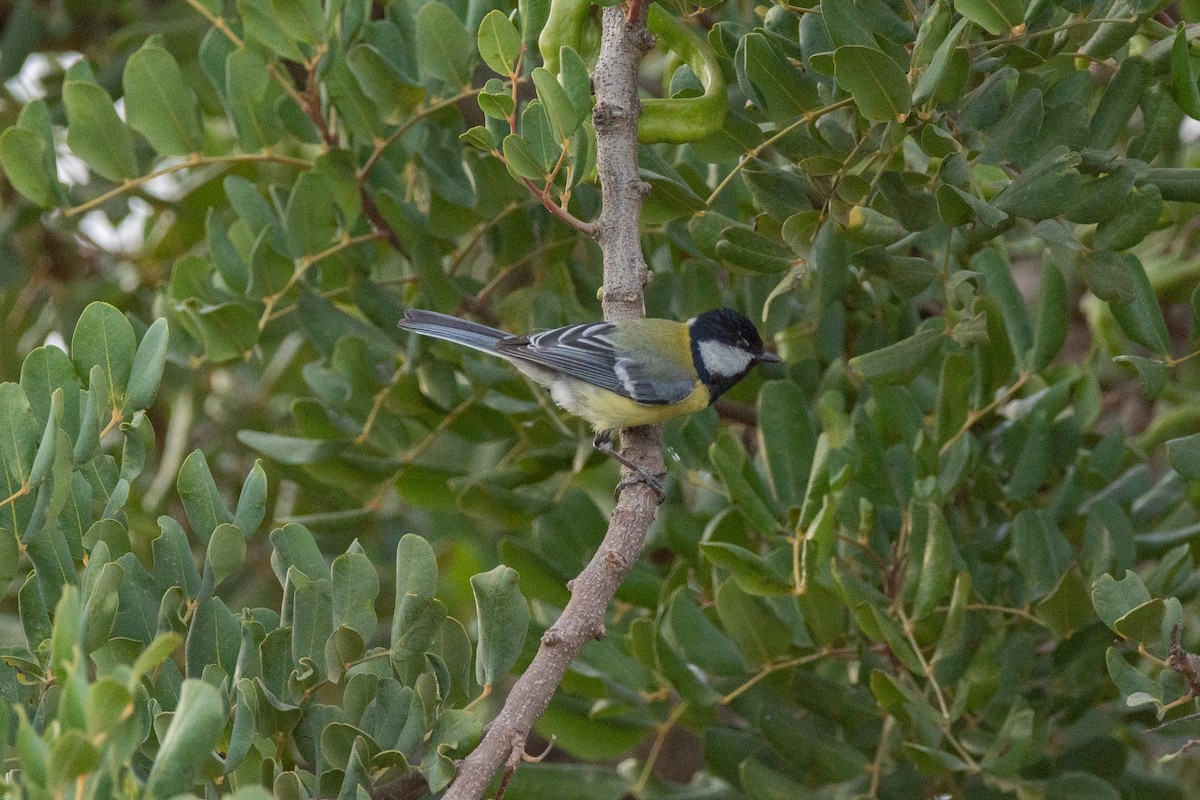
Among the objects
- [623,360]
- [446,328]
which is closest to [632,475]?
[446,328]

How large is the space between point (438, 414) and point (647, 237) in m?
0.69

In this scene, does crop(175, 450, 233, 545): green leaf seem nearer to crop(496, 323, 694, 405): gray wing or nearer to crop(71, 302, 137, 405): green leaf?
crop(71, 302, 137, 405): green leaf

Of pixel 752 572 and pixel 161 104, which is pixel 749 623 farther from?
pixel 161 104

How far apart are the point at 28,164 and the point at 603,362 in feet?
4.84

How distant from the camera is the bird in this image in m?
2.96

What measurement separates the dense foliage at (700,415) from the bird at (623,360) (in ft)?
0.24

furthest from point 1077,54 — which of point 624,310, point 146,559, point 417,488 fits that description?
point 146,559

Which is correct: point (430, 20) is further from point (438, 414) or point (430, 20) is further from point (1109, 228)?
point (1109, 228)

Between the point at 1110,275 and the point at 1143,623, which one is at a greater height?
the point at 1110,275

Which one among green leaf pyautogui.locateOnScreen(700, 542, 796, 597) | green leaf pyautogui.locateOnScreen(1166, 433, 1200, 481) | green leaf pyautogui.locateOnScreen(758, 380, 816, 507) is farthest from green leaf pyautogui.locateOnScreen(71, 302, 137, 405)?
green leaf pyautogui.locateOnScreen(1166, 433, 1200, 481)

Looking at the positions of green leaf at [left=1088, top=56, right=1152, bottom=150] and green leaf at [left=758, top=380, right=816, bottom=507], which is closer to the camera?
green leaf at [left=1088, top=56, right=1152, bottom=150]

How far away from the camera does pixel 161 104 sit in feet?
9.73

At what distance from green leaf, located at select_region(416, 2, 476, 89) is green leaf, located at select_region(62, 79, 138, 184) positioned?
2.52 feet

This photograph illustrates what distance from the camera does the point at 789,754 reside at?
257cm
